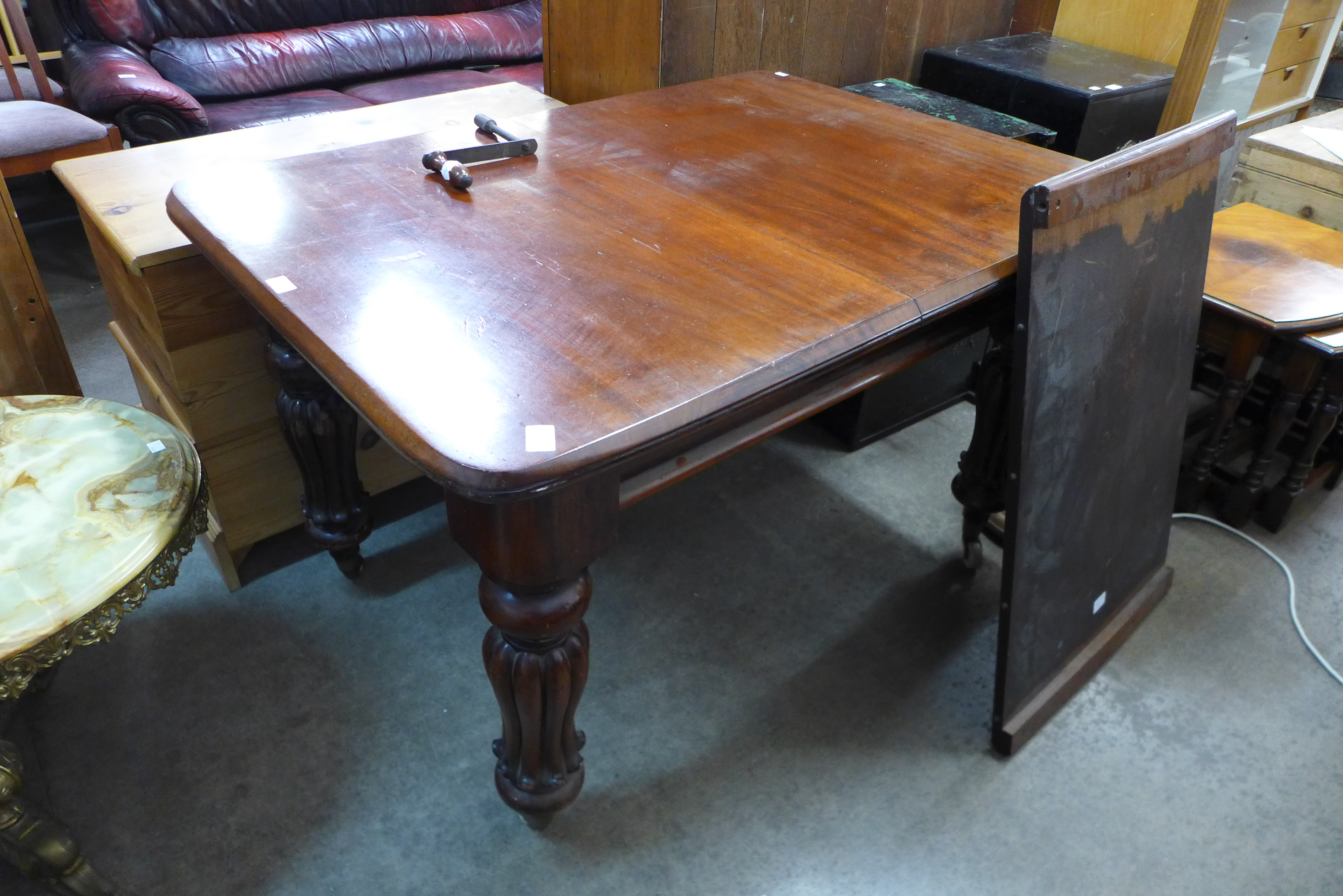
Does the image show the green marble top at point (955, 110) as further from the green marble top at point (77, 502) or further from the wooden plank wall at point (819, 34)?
the green marble top at point (77, 502)

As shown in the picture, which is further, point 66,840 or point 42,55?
point 42,55

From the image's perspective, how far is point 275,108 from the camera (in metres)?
3.02

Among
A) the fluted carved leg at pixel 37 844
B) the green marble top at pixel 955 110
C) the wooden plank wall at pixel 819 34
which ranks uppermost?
the wooden plank wall at pixel 819 34

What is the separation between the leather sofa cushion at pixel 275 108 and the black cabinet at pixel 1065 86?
1780mm

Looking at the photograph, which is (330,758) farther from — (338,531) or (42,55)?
(42,55)

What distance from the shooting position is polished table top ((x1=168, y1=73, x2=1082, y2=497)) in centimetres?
79

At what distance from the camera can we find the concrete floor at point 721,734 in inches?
47.9

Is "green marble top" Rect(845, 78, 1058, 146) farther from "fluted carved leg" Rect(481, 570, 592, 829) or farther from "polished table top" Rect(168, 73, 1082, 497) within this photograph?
"fluted carved leg" Rect(481, 570, 592, 829)

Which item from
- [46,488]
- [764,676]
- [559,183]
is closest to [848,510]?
[764,676]

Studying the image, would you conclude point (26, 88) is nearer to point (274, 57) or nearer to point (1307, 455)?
point (274, 57)

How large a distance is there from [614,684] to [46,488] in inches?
32.3

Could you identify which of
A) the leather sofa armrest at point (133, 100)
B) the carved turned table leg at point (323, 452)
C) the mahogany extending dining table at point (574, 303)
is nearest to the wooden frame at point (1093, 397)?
the mahogany extending dining table at point (574, 303)

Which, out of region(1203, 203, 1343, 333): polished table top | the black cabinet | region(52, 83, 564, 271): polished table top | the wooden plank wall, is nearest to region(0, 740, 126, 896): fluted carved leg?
region(52, 83, 564, 271): polished table top

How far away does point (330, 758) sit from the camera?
1327 millimetres
